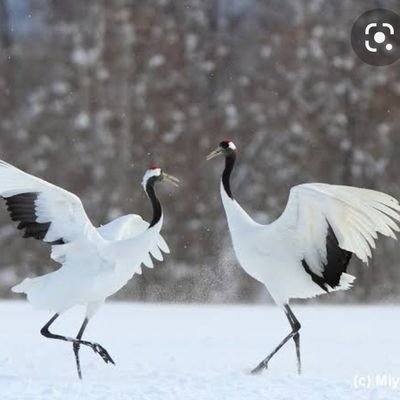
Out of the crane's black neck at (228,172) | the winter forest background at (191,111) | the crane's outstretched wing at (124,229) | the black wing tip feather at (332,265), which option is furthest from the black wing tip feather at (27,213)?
the winter forest background at (191,111)

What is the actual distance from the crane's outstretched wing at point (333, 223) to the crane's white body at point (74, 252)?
81cm

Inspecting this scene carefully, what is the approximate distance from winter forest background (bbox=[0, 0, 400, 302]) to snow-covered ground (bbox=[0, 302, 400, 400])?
272 centimetres

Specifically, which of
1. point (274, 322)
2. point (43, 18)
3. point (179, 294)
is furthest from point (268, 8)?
point (274, 322)

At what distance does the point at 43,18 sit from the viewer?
1306cm

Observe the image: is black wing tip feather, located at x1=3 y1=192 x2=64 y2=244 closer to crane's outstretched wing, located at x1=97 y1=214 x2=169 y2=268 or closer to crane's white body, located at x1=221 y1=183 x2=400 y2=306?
crane's outstretched wing, located at x1=97 y1=214 x2=169 y2=268

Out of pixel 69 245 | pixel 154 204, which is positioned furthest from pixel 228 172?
pixel 69 245

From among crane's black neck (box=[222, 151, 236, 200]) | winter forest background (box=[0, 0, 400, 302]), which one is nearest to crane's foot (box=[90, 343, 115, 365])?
crane's black neck (box=[222, 151, 236, 200])

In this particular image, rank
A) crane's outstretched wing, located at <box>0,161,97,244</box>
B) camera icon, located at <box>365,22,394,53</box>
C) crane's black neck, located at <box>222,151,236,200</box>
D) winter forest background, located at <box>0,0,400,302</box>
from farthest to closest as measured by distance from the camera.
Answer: winter forest background, located at <box>0,0,400,302</box>
camera icon, located at <box>365,22,394,53</box>
crane's black neck, located at <box>222,151,236,200</box>
crane's outstretched wing, located at <box>0,161,97,244</box>

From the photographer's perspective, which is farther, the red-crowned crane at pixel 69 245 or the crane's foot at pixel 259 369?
the crane's foot at pixel 259 369

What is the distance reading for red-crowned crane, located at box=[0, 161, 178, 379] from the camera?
5.37m

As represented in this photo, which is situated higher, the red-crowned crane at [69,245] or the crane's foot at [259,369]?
the red-crowned crane at [69,245]

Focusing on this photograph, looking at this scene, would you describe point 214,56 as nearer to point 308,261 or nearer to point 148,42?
point 148,42

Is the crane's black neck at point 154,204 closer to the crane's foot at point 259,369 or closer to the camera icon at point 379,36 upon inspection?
the crane's foot at point 259,369

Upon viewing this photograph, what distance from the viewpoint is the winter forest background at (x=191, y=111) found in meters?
12.9
